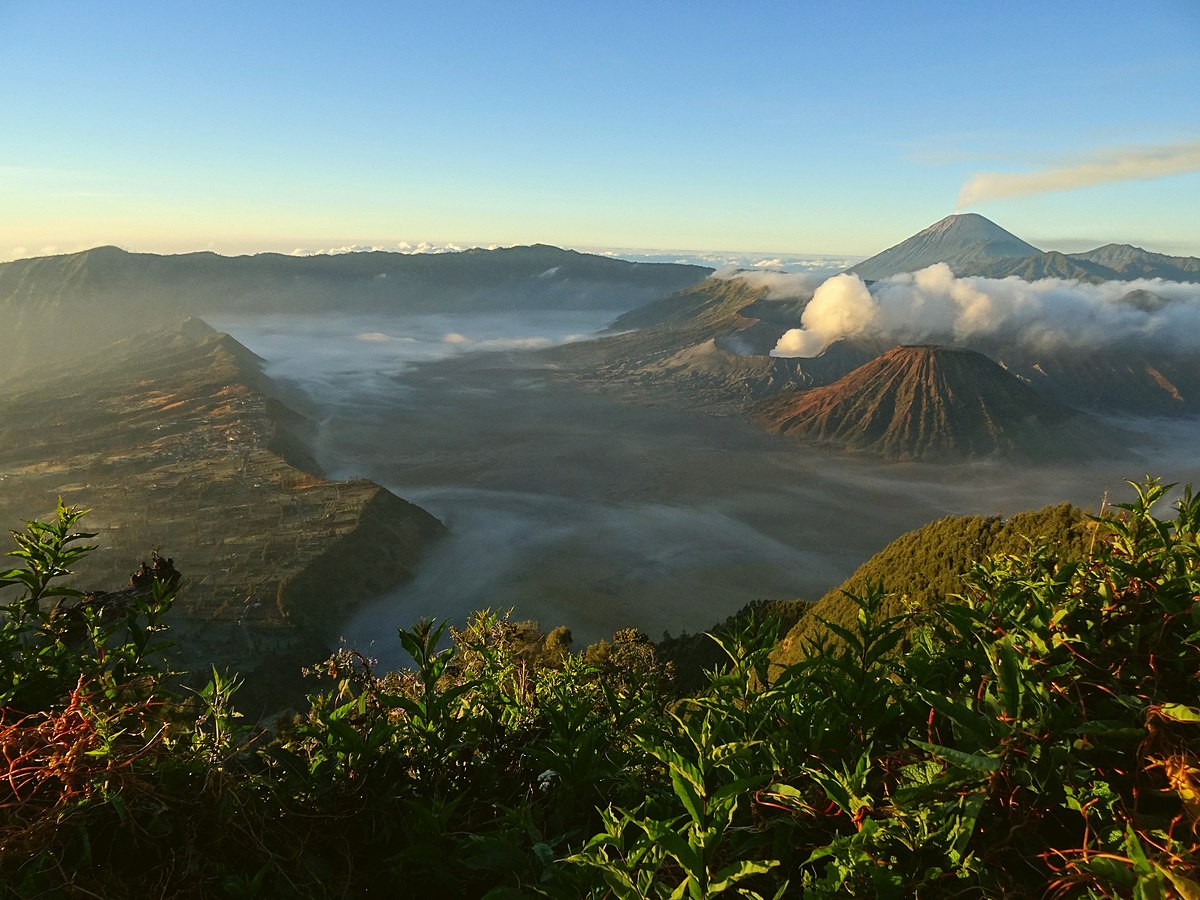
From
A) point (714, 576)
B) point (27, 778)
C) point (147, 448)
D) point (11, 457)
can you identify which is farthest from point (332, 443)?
point (27, 778)

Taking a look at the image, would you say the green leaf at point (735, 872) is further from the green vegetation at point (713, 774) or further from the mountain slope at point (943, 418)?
the mountain slope at point (943, 418)

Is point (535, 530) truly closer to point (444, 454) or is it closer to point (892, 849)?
point (444, 454)

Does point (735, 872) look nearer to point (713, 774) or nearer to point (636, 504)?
point (713, 774)

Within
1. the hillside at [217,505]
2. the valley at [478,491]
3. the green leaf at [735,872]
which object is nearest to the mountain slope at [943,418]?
the valley at [478,491]

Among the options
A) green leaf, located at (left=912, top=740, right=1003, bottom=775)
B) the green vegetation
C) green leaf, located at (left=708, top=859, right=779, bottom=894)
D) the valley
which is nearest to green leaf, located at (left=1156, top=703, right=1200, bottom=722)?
the green vegetation

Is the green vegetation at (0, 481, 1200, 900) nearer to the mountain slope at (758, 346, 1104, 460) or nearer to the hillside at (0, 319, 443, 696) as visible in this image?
the hillside at (0, 319, 443, 696)
